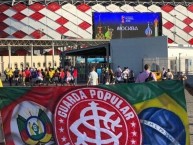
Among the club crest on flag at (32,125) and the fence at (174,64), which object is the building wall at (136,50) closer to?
the fence at (174,64)

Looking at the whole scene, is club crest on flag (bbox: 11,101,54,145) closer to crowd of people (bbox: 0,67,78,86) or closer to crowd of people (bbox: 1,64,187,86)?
crowd of people (bbox: 1,64,187,86)

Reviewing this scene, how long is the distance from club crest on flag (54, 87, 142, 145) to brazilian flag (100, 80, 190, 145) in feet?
0.38

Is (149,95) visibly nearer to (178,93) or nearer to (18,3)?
(178,93)

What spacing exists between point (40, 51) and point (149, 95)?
6270 cm

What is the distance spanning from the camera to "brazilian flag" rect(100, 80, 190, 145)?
281 inches

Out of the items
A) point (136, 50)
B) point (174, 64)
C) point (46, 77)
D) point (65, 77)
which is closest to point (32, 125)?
point (65, 77)

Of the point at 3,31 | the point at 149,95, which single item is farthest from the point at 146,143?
the point at 3,31

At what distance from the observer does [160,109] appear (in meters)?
7.18

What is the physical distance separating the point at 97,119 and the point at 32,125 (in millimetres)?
837

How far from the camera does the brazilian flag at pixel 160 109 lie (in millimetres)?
7145

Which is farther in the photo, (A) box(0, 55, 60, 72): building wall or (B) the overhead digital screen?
(B) the overhead digital screen

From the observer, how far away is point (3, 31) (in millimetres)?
67812

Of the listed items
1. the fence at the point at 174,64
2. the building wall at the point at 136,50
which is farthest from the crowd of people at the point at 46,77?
the fence at the point at 174,64

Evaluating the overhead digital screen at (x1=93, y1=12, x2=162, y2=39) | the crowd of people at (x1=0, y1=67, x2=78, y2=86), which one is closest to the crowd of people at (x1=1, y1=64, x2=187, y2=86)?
the crowd of people at (x1=0, y1=67, x2=78, y2=86)
